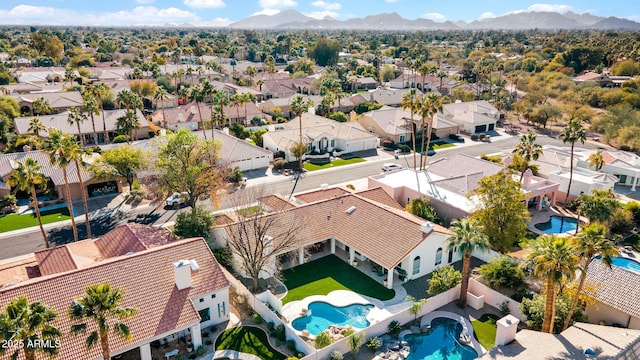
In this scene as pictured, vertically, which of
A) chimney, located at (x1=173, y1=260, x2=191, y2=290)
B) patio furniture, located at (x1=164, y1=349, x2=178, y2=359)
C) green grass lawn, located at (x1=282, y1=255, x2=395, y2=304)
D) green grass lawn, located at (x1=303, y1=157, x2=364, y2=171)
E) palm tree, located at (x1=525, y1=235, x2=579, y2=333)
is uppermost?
palm tree, located at (x1=525, y1=235, x2=579, y2=333)

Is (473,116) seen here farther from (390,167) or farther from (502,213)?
(502,213)

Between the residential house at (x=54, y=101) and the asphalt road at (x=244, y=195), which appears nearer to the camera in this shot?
the asphalt road at (x=244, y=195)

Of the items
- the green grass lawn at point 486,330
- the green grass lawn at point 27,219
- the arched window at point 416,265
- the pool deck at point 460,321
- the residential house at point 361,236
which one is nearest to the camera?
the pool deck at point 460,321

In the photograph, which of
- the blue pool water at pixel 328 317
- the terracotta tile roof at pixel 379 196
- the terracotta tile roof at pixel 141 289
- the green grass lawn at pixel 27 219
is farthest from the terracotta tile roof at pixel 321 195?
the green grass lawn at pixel 27 219

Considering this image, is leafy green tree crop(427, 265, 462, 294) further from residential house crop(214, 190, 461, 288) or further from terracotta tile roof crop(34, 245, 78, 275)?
terracotta tile roof crop(34, 245, 78, 275)

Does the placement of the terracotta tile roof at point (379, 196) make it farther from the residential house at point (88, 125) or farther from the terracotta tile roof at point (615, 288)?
the residential house at point (88, 125)

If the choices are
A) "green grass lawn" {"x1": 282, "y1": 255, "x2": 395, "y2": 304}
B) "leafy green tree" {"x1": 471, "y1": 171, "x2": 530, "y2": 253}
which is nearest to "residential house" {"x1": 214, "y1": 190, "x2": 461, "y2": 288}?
"green grass lawn" {"x1": 282, "y1": 255, "x2": 395, "y2": 304}

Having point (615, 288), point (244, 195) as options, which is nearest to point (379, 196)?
point (244, 195)
